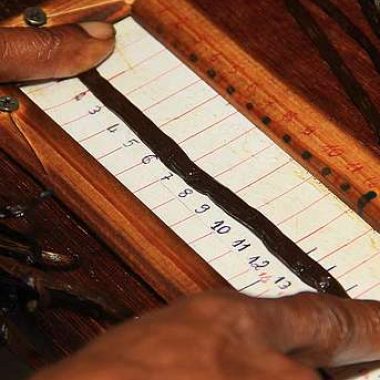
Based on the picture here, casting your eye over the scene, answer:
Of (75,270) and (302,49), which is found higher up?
(302,49)

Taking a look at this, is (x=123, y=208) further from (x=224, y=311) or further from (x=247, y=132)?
(x=224, y=311)

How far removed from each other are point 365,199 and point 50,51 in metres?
0.37

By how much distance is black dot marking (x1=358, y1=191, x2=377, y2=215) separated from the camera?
1189 mm

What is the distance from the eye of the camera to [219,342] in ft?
2.93

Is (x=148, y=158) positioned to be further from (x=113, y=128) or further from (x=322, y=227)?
(x=322, y=227)

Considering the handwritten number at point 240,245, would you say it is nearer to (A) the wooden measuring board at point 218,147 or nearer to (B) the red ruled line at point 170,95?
(A) the wooden measuring board at point 218,147

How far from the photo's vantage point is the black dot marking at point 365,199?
46.8 inches

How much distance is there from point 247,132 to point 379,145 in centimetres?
14

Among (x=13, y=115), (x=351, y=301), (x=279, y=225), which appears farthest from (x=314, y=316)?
(x=13, y=115)

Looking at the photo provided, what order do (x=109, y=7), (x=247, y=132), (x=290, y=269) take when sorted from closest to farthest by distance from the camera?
(x=290, y=269) → (x=247, y=132) → (x=109, y=7)

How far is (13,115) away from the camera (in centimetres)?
128

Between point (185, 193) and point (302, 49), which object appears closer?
point (185, 193)

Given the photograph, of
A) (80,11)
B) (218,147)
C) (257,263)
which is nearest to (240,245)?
(257,263)

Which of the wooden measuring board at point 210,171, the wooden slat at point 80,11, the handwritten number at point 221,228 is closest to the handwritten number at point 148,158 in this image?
the wooden measuring board at point 210,171
